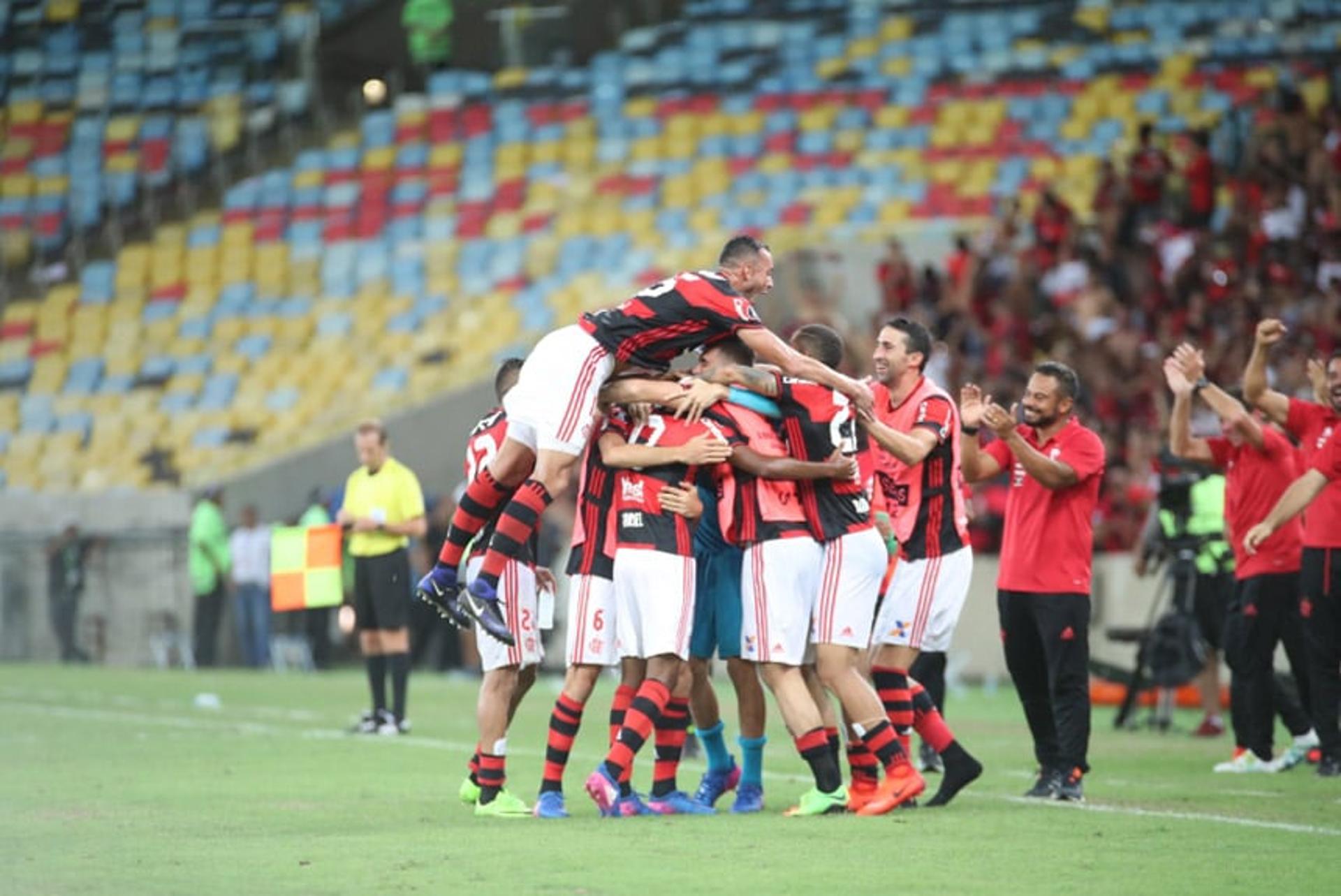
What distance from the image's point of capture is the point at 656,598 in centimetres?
980

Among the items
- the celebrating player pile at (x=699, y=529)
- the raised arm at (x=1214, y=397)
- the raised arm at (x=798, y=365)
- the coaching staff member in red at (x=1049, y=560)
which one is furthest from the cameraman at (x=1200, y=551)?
the raised arm at (x=798, y=365)

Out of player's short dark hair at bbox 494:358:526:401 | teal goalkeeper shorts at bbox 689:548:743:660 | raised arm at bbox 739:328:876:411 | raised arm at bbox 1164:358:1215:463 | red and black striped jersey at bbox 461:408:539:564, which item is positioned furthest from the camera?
raised arm at bbox 1164:358:1215:463

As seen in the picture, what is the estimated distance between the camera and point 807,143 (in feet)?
103

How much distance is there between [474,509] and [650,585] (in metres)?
1.11

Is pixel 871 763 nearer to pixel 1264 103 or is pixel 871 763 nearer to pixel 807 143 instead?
pixel 1264 103

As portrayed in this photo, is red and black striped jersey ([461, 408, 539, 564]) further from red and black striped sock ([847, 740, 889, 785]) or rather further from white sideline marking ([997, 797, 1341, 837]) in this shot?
white sideline marking ([997, 797, 1341, 837])

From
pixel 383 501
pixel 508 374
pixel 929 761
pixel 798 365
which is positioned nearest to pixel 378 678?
pixel 383 501

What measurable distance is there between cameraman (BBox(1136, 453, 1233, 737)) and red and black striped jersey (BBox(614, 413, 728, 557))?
21.0ft

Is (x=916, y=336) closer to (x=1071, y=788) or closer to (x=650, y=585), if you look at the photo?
(x=650, y=585)

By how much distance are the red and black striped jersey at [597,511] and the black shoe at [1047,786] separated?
244 cm

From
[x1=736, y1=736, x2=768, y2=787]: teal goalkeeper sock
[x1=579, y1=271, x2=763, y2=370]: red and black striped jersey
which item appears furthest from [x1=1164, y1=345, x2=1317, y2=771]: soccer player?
[x1=579, y1=271, x2=763, y2=370]: red and black striped jersey

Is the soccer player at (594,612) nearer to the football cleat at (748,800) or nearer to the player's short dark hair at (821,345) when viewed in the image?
the football cleat at (748,800)

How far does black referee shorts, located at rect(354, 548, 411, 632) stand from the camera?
51.7 ft

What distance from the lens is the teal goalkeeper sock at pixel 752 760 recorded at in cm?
1035
